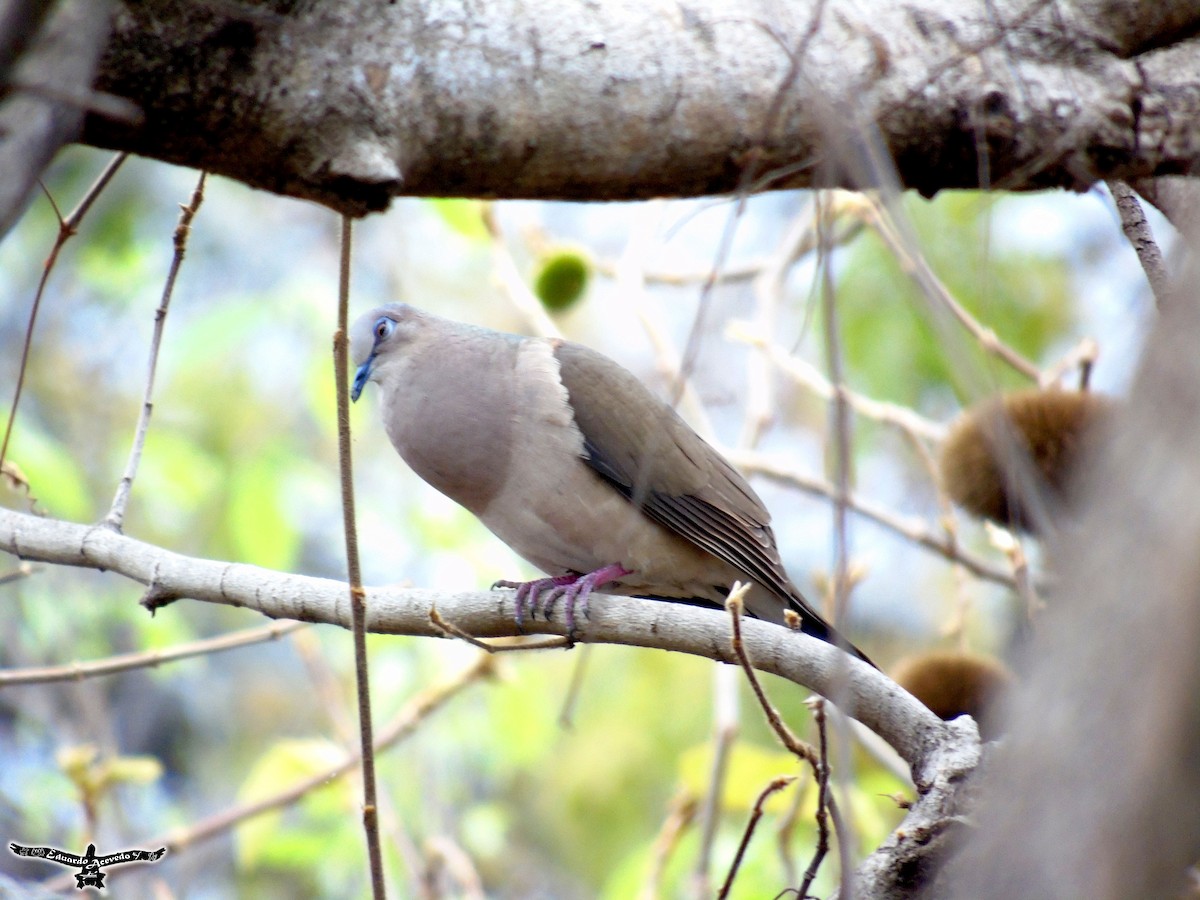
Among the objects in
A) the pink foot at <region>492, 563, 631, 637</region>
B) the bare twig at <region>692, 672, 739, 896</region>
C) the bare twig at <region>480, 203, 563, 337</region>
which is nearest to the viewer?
the pink foot at <region>492, 563, 631, 637</region>

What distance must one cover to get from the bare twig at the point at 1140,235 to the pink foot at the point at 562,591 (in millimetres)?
1364

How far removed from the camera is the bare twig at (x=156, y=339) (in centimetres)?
227

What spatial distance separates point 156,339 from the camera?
2357 mm

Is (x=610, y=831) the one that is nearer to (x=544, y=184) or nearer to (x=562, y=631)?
(x=562, y=631)

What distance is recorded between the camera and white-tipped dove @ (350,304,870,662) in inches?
120

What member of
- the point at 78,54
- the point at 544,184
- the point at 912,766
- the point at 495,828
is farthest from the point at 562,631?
the point at 495,828

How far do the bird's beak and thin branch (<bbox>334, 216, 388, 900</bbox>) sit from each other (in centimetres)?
135

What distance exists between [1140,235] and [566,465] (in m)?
1.51

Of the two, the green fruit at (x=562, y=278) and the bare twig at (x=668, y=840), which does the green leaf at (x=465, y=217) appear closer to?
the green fruit at (x=562, y=278)

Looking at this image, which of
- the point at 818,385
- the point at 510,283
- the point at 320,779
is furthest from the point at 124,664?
the point at 818,385

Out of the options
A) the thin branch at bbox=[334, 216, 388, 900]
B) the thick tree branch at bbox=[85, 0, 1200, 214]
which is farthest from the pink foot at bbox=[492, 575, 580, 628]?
the thick tree branch at bbox=[85, 0, 1200, 214]

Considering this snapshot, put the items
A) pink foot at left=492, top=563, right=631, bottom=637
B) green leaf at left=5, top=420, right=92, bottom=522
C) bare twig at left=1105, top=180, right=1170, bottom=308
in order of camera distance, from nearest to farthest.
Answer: bare twig at left=1105, top=180, right=1170, bottom=308 → pink foot at left=492, top=563, right=631, bottom=637 → green leaf at left=5, top=420, right=92, bottom=522

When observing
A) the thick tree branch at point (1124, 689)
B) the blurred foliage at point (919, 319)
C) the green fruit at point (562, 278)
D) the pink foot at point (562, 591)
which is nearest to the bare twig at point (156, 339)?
the pink foot at point (562, 591)

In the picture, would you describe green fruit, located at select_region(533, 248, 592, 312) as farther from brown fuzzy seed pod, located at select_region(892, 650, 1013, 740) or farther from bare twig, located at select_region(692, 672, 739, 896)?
brown fuzzy seed pod, located at select_region(892, 650, 1013, 740)
